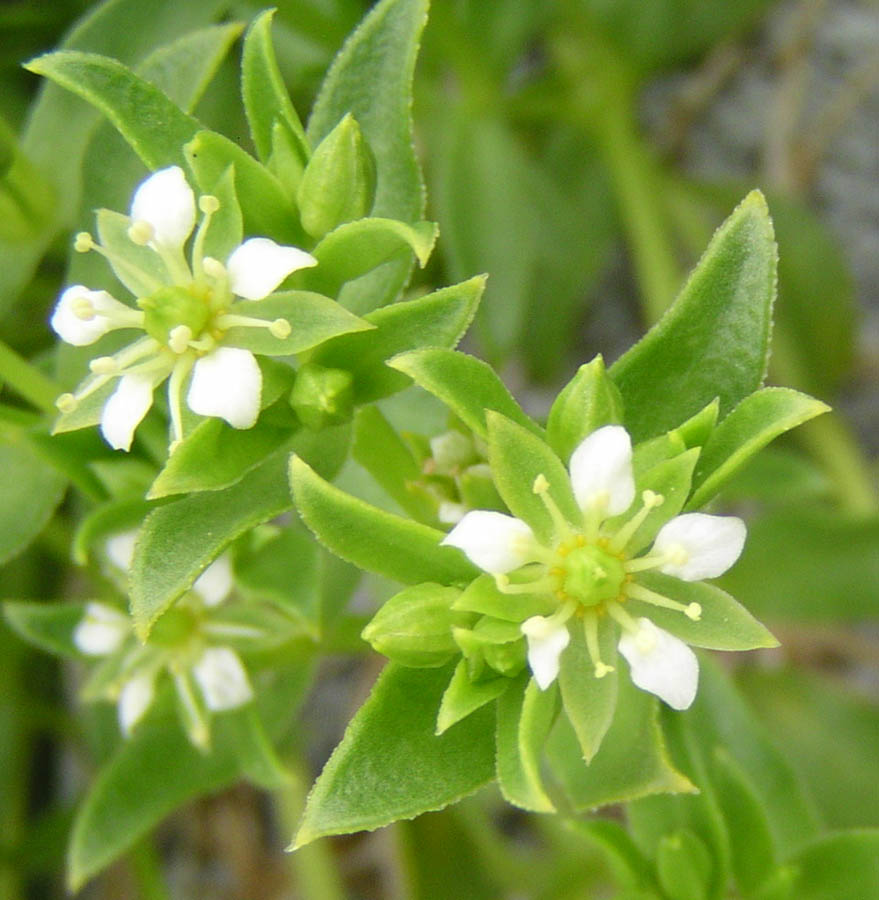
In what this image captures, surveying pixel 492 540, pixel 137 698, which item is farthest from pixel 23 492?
pixel 492 540

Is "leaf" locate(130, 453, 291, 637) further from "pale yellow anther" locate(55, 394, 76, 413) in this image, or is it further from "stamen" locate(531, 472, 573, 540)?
"stamen" locate(531, 472, 573, 540)

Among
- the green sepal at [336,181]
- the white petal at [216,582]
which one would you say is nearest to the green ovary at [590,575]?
the green sepal at [336,181]

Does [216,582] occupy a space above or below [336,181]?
below

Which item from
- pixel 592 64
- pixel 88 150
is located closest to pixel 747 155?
pixel 592 64

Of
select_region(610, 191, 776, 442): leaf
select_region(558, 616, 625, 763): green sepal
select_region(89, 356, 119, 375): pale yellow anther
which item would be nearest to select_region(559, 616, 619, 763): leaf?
select_region(558, 616, 625, 763): green sepal

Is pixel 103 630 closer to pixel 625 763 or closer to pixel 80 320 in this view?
pixel 80 320

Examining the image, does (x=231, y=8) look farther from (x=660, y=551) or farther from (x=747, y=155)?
(x=660, y=551)
